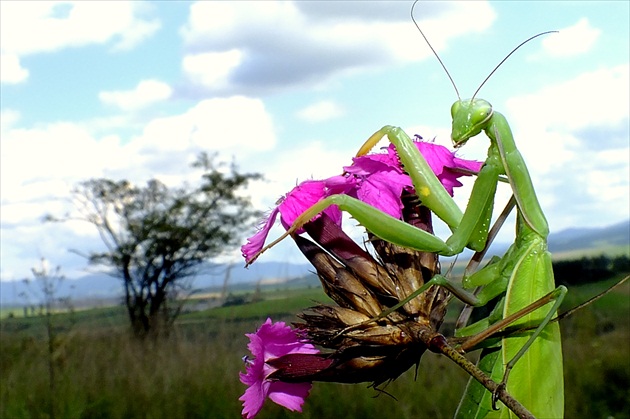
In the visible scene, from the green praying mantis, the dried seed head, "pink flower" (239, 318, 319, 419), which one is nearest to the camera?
the dried seed head

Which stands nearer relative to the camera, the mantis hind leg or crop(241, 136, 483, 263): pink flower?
crop(241, 136, 483, 263): pink flower

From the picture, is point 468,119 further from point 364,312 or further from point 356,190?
point 364,312

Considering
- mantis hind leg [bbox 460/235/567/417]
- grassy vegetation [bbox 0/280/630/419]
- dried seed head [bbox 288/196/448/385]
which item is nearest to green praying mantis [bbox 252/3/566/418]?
mantis hind leg [bbox 460/235/567/417]

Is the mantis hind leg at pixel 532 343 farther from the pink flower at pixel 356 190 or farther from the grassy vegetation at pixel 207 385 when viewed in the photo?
the grassy vegetation at pixel 207 385

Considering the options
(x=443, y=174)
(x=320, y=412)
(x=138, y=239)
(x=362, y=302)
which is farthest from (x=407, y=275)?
(x=138, y=239)

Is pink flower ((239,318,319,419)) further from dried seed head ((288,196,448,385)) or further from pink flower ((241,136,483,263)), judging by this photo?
pink flower ((241,136,483,263))

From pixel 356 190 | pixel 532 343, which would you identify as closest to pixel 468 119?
pixel 356 190

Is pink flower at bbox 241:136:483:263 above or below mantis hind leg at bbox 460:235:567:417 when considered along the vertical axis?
above
